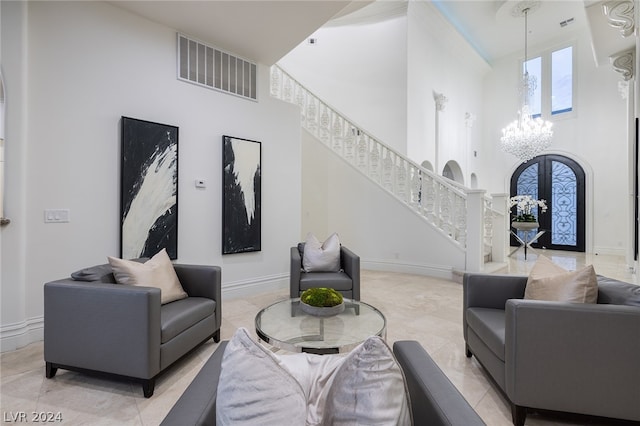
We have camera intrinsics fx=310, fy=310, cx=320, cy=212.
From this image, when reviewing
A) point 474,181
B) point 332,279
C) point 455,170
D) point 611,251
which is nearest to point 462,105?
point 455,170

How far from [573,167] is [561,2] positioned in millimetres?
3852

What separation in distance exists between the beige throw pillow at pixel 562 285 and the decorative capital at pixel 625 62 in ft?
15.9

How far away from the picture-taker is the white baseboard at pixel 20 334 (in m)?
2.49

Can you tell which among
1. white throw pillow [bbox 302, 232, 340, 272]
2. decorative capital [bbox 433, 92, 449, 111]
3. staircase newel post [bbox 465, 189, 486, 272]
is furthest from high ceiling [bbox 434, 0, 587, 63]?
white throw pillow [bbox 302, 232, 340, 272]

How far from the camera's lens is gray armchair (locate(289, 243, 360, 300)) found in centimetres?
320

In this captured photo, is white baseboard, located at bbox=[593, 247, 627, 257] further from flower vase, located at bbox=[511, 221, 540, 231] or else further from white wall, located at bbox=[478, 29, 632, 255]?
flower vase, located at bbox=[511, 221, 540, 231]

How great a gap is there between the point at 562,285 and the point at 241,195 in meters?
3.36

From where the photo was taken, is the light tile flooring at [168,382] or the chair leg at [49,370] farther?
the chair leg at [49,370]

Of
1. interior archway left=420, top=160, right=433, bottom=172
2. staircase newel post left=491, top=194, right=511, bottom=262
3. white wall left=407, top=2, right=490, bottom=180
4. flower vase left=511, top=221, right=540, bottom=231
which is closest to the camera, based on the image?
staircase newel post left=491, top=194, right=511, bottom=262

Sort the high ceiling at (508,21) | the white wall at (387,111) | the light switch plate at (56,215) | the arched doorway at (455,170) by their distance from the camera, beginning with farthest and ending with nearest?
1. the arched doorway at (455,170)
2. the high ceiling at (508,21)
3. the white wall at (387,111)
4. the light switch plate at (56,215)

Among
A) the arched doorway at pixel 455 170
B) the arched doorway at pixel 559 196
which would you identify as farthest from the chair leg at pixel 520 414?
the arched doorway at pixel 559 196

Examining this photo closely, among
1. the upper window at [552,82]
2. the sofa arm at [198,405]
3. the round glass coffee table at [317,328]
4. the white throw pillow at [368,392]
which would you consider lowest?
the round glass coffee table at [317,328]

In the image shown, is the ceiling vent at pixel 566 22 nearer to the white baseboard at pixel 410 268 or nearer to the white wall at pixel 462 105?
the white wall at pixel 462 105

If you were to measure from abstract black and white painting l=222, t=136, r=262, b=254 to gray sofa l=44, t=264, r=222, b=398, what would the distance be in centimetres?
182
